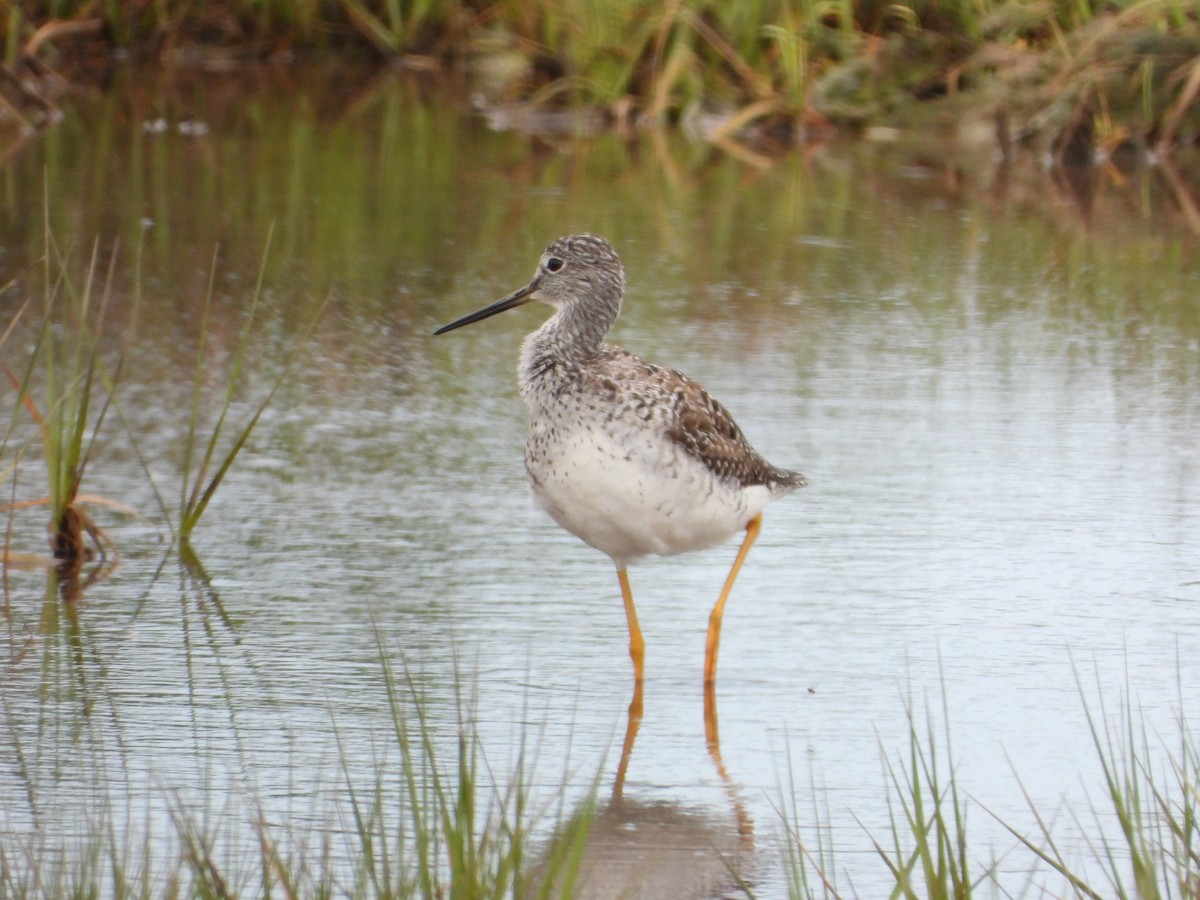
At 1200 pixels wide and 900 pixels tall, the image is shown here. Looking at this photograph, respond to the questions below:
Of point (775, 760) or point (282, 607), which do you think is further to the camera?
point (282, 607)

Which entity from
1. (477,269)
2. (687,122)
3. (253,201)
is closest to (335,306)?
(477,269)

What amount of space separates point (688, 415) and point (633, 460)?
11.0 inches

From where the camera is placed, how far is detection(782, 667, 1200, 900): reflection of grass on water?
3.43 meters

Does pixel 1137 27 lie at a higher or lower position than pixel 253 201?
higher

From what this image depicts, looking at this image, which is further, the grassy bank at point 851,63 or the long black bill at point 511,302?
the grassy bank at point 851,63

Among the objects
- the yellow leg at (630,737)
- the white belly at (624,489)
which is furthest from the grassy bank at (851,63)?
the yellow leg at (630,737)

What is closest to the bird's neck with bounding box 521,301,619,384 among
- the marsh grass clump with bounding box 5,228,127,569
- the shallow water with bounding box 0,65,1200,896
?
the shallow water with bounding box 0,65,1200,896

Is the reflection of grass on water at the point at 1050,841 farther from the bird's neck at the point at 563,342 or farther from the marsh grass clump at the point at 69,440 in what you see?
the marsh grass clump at the point at 69,440

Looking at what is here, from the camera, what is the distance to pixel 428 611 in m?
5.94

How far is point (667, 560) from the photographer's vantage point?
22.1 ft

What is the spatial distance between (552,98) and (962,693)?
11.1 m

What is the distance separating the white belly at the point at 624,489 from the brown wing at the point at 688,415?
54 millimetres

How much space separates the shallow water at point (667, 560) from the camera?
491 centimetres

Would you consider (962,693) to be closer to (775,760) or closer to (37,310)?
(775,760)
